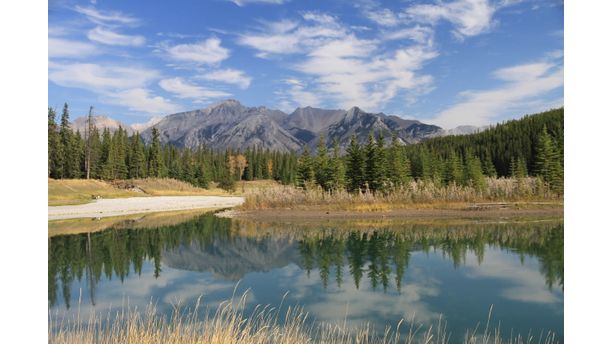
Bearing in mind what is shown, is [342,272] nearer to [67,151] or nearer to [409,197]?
[409,197]

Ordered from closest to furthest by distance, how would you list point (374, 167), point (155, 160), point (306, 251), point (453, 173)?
point (306, 251), point (374, 167), point (453, 173), point (155, 160)

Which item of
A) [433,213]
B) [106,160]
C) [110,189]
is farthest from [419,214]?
[106,160]

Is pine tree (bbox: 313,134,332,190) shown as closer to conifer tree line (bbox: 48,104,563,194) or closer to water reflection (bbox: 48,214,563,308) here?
conifer tree line (bbox: 48,104,563,194)

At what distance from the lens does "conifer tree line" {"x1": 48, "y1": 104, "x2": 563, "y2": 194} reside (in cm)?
4019

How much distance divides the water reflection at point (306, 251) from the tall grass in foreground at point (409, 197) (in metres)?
8.77

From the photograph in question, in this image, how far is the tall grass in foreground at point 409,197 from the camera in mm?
33594

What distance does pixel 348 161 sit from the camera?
4284 centimetres

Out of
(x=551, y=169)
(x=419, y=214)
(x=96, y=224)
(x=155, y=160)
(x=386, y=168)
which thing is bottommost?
(x=96, y=224)

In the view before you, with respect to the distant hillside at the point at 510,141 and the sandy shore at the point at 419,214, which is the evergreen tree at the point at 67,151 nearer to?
the sandy shore at the point at 419,214

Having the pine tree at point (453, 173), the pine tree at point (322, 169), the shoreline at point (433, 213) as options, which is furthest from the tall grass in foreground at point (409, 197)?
the pine tree at point (453, 173)

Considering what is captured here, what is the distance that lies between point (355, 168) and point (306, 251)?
80.3ft

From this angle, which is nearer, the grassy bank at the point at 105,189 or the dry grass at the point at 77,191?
the dry grass at the point at 77,191
